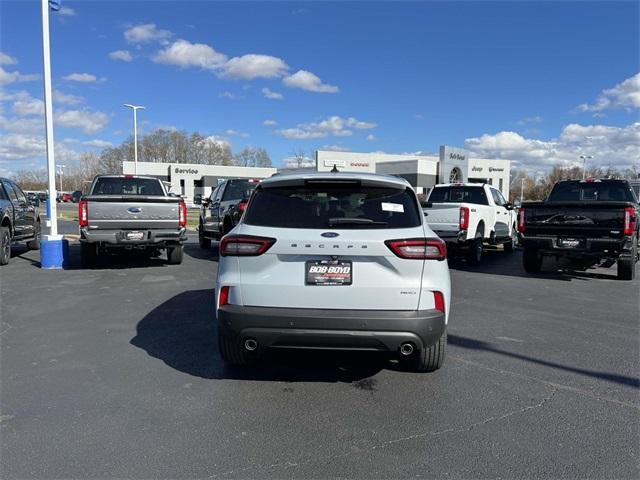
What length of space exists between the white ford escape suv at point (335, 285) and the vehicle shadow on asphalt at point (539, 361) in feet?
5.35

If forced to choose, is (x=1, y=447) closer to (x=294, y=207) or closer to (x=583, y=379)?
(x=294, y=207)

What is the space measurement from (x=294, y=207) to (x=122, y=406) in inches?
79.0

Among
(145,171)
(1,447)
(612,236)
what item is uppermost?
(145,171)

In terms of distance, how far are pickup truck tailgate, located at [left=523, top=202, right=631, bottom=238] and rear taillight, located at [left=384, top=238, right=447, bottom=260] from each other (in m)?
6.77

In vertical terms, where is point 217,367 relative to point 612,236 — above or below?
below

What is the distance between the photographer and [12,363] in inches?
181

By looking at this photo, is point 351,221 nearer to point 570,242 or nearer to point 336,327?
point 336,327

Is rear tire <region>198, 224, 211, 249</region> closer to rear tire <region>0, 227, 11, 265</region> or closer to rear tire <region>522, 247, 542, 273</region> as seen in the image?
rear tire <region>0, 227, 11, 265</region>

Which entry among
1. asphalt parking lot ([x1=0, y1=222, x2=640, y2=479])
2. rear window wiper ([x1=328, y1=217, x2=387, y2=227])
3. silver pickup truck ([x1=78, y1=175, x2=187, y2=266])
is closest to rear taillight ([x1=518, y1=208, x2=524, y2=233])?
asphalt parking lot ([x1=0, y1=222, x2=640, y2=479])

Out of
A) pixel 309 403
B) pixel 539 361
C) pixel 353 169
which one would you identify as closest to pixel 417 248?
pixel 309 403

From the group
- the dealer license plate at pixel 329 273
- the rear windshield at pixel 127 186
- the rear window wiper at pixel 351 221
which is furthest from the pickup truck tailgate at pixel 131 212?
the dealer license plate at pixel 329 273

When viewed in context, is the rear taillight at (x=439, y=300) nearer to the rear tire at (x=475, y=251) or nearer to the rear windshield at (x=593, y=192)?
the rear tire at (x=475, y=251)

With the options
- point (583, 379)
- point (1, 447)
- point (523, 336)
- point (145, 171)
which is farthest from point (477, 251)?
point (145, 171)

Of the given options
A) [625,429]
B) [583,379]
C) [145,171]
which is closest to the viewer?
[625,429]
